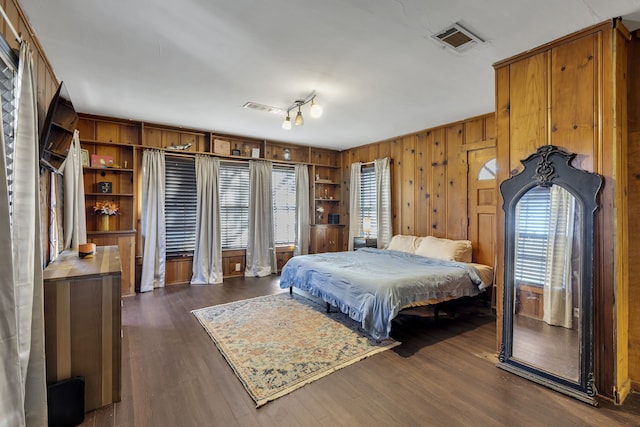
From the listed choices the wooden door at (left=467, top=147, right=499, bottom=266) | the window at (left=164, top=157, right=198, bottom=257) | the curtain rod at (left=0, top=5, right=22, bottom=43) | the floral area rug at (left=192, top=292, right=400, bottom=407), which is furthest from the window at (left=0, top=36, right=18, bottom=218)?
the wooden door at (left=467, top=147, right=499, bottom=266)

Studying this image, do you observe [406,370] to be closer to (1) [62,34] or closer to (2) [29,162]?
(2) [29,162]

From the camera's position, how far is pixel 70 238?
3207mm

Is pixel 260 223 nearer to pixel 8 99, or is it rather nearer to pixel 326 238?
pixel 326 238

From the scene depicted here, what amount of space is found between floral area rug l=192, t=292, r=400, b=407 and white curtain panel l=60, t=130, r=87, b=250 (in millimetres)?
1563

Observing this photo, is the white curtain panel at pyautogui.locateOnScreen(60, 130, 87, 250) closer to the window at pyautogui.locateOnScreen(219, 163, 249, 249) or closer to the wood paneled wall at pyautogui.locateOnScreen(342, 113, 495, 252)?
the window at pyautogui.locateOnScreen(219, 163, 249, 249)

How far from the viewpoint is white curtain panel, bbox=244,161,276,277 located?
18.6 feet

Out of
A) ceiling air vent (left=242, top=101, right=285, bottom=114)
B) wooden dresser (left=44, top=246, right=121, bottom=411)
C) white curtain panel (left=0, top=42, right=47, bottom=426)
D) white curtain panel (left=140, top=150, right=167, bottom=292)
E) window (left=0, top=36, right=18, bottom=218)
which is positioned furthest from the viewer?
white curtain panel (left=140, top=150, right=167, bottom=292)

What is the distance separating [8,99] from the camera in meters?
1.61

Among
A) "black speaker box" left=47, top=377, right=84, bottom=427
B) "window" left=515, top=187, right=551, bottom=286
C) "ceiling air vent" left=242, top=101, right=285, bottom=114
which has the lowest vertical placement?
"black speaker box" left=47, top=377, right=84, bottom=427

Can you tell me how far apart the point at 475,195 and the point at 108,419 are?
4.51m

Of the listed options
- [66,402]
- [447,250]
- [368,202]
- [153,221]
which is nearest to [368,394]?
[66,402]

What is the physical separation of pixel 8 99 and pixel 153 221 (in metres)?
3.32

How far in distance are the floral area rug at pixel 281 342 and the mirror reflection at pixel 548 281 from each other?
1.16 metres

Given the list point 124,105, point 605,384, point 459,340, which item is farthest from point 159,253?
point 605,384
